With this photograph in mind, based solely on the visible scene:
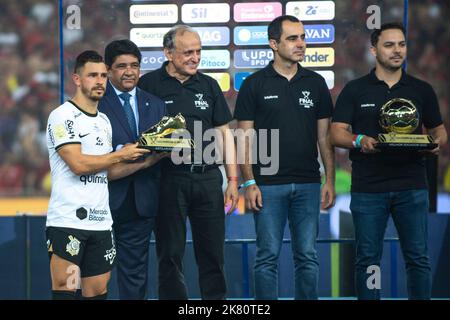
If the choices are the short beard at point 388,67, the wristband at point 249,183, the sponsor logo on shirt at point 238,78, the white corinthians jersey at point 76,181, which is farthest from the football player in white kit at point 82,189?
the sponsor logo on shirt at point 238,78

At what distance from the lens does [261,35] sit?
6008 mm

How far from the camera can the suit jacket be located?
189 inches

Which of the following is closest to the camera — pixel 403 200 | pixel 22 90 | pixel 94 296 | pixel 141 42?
pixel 94 296

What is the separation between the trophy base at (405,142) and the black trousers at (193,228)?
94cm

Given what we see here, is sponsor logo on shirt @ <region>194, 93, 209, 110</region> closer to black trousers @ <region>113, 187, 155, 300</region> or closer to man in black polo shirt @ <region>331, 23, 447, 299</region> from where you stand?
black trousers @ <region>113, 187, 155, 300</region>

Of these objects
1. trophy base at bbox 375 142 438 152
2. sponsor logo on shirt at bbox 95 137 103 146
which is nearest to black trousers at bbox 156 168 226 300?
sponsor logo on shirt at bbox 95 137 103 146

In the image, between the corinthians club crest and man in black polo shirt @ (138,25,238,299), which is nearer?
the corinthians club crest

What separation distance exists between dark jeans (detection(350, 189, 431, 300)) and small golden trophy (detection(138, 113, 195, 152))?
1.06 metres

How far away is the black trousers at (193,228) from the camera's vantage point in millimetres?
4906

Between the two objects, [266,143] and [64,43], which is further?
[64,43]

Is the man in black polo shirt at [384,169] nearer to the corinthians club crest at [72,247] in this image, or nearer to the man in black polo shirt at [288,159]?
the man in black polo shirt at [288,159]
